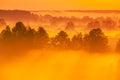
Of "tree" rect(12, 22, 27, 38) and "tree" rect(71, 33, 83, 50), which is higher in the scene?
"tree" rect(12, 22, 27, 38)

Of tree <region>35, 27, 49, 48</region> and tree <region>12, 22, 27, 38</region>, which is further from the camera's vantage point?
tree <region>12, 22, 27, 38</region>

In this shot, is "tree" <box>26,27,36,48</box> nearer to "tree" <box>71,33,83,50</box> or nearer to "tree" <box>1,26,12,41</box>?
"tree" <box>1,26,12,41</box>

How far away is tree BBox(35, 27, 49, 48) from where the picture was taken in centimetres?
6575

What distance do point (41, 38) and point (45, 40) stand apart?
80 cm

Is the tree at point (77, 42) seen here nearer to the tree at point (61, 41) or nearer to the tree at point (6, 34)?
the tree at point (61, 41)

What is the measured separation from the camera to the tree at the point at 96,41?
63334 mm

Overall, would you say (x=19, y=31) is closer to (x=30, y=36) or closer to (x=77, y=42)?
(x=30, y=36)

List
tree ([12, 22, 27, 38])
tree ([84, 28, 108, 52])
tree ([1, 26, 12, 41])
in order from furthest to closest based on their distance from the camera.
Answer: tree ([12, 22, 27, 38]) < tree ([1, 26, 12, 41]) < tree ([84, 28, 108, 52])

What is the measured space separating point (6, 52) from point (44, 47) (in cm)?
372

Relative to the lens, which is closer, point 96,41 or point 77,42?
point 96,41

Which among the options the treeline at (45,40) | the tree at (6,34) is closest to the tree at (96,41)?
the treeline at (45,40)

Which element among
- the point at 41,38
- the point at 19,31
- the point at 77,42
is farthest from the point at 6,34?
the point at 77,42

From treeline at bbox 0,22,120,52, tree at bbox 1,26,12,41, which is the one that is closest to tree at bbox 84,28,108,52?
treeline at bbox 0,22,120,52

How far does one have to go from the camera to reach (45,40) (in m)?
66.1
